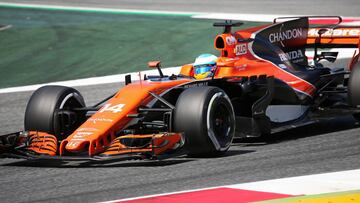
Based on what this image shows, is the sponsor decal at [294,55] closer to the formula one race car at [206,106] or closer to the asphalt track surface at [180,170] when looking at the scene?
the formula one race car at [206,106]

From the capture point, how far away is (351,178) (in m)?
7.87

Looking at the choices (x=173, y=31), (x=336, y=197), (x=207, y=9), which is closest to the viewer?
(x=336, y=197)

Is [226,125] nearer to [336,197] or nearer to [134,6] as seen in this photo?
[336,197]

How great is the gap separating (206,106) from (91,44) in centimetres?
1115

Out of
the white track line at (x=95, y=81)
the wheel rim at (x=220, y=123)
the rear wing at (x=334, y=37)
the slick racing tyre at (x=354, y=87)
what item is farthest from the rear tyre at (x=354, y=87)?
the white track line at (x=95, y=81)

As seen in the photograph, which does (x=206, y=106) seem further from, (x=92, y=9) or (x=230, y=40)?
(x=92, y=9)

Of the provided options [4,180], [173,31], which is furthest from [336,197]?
[173,31]

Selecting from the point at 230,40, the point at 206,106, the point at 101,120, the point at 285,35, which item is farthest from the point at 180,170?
the point at 285,35

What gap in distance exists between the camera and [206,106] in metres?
9.24

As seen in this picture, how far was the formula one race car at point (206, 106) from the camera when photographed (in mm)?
9156

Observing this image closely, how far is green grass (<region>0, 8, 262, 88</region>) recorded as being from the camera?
58.6ft

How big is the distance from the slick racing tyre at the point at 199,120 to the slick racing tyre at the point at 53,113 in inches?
59.2

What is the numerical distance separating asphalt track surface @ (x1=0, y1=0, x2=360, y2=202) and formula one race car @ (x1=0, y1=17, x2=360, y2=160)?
18 centimetres

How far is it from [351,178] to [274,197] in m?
0.99
